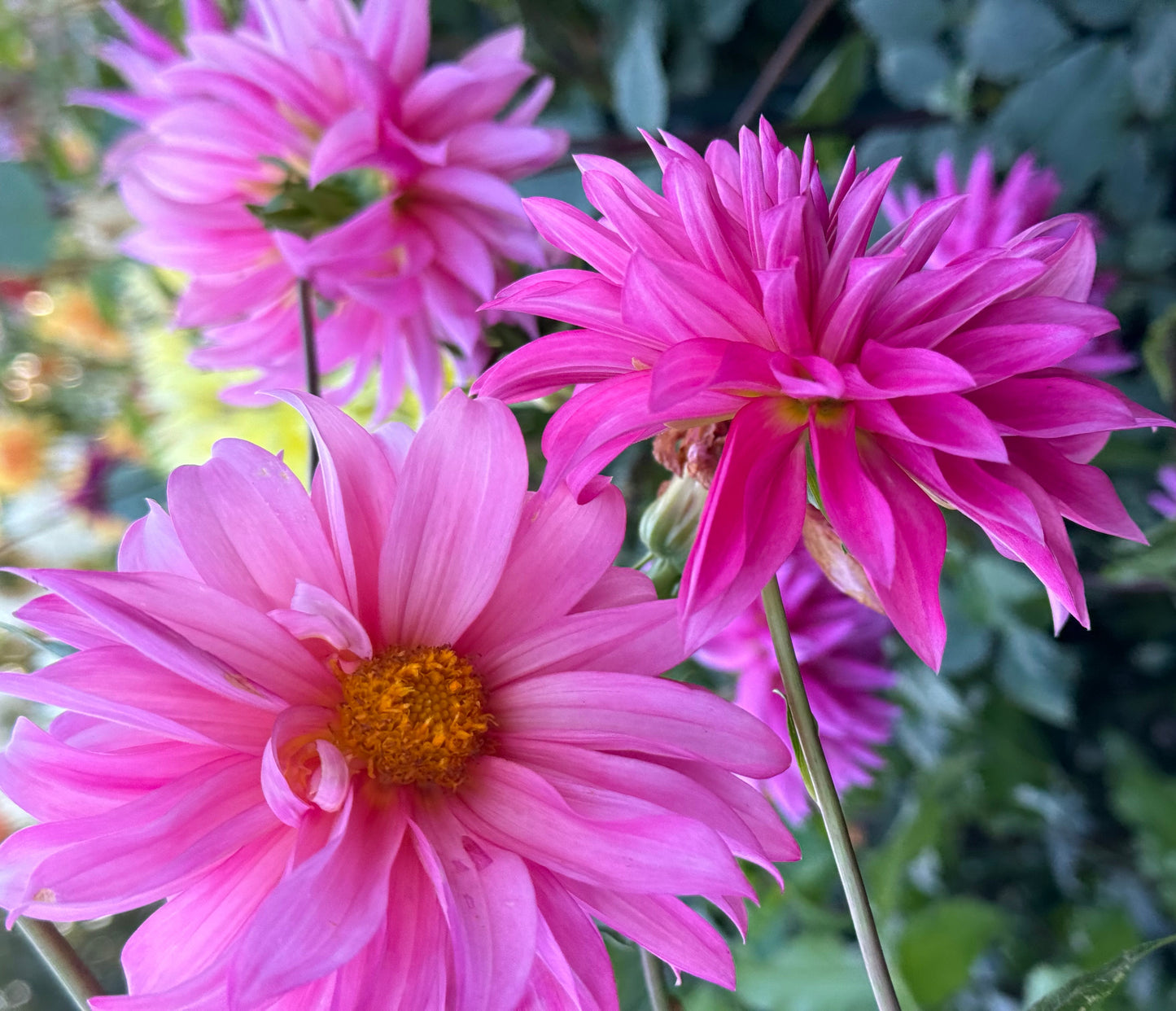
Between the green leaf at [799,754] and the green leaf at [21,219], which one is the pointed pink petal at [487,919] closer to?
the green leaf at [799,754]

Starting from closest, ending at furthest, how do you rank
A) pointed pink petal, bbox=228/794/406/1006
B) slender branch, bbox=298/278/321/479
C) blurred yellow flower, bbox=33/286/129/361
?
pointed pink petal, bbox=228/794/406/1006, slender branch, bbox=298/278/321/479, blurred yellow flower, bbox=33/286/129/361

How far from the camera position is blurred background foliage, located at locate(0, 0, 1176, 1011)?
0.50 m

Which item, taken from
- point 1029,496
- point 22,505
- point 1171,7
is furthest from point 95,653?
point 22,505

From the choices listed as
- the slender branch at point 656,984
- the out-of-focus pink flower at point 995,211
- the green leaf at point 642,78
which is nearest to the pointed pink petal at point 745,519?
the slender branch at point 656,984

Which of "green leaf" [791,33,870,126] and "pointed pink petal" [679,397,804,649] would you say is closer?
"pointed pink petal" [679,397,804,649]

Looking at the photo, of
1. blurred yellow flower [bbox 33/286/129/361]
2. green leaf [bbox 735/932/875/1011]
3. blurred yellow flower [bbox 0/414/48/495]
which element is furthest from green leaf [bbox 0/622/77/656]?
blurred yellow flower [bbox 0/414/48/495]

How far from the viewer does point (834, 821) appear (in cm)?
19

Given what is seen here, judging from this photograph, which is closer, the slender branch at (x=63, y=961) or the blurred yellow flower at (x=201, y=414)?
the slender branch at (x=63, y=961)

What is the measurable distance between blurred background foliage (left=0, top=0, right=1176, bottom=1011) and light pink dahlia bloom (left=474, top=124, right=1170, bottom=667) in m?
0.12

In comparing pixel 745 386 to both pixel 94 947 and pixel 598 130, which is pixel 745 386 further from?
pixel 94 947

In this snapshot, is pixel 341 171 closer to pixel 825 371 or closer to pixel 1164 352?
pixel 825 371

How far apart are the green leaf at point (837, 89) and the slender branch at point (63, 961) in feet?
1.78

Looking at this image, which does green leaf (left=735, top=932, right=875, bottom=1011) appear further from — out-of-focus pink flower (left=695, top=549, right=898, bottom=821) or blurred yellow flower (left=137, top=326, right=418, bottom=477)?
blurred yellow flower (left=137, top=326, right=418, bottom=477)

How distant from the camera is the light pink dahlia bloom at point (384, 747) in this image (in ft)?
0.59
